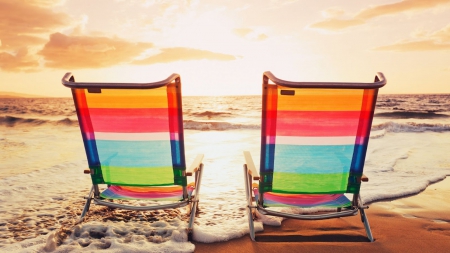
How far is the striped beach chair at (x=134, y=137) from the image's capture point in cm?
266

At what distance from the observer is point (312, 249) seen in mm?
2619

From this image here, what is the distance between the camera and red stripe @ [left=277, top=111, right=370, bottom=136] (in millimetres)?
2535

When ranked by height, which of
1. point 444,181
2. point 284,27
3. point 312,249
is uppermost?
point 284,27

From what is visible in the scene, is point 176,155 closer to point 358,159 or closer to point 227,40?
point 358,159

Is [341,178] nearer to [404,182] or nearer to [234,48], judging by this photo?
[404,182]

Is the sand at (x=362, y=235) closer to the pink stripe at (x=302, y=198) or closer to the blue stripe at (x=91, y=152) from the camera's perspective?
the pink stripe at (x=302, y=198)

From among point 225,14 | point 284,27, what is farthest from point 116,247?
point 284,27

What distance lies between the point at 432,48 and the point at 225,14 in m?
19.5

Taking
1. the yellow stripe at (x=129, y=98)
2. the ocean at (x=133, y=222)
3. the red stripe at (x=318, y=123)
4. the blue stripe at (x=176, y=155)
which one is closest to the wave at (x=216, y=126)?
the ocean at (x=133, y=222)

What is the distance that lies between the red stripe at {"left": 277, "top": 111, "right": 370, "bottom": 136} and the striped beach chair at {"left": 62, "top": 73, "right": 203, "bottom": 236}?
0.83m

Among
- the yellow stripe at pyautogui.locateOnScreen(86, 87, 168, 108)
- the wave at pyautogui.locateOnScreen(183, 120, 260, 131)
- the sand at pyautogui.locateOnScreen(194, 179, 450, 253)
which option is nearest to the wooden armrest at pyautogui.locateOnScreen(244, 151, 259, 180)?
the sand at pyautogui.locateOnScreen(194, 179, 450, 253)

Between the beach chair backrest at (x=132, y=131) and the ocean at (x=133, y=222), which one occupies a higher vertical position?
the beach chair backrest at (x=132, y=131)

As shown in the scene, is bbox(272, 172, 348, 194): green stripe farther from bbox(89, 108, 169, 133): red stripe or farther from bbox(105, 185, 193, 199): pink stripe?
bbox(89, 108, 169, 133): red stripe

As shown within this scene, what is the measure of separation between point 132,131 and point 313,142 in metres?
1.49
